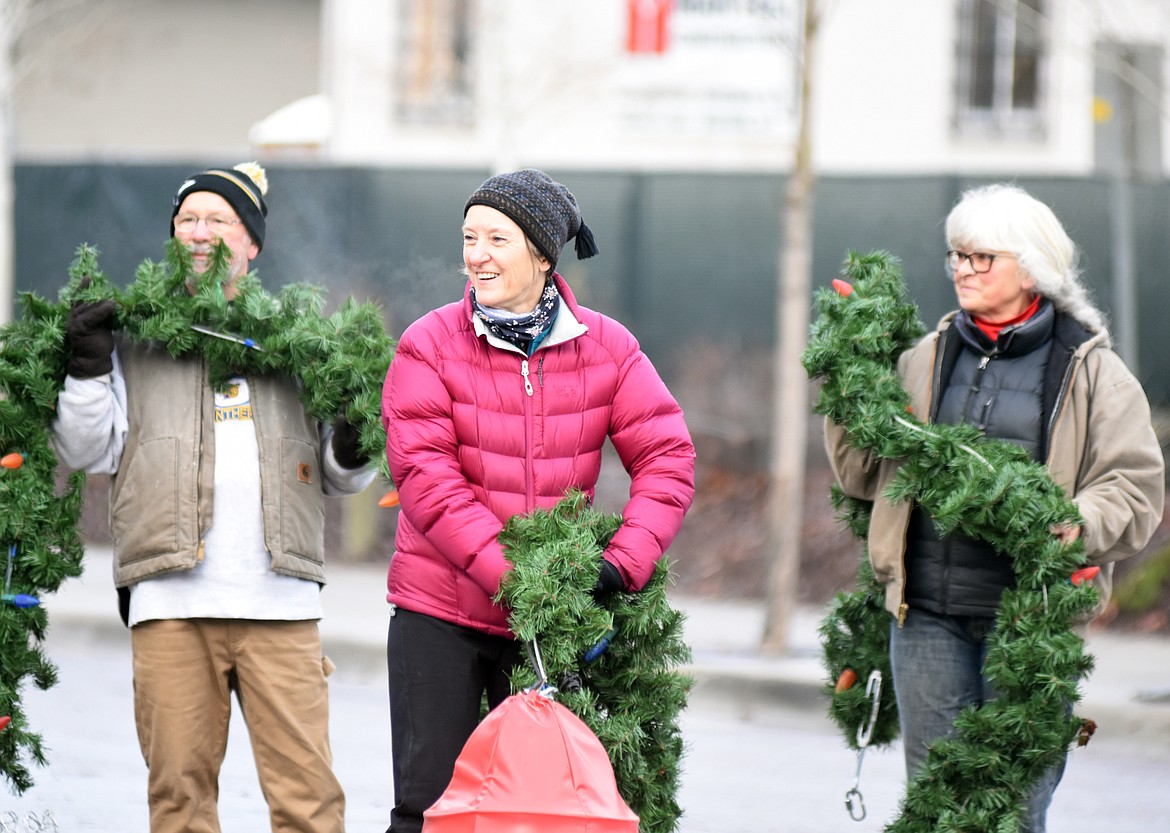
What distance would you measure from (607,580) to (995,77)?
1674 cm

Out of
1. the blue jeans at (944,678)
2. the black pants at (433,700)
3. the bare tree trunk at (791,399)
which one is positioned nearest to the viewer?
the black pants at (433,700)

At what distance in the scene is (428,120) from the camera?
63.8ft

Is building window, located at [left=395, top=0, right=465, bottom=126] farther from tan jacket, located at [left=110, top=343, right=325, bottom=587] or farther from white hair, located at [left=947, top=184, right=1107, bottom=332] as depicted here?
white hair, located at [left=947, top=184, right=1107, bottom=332]

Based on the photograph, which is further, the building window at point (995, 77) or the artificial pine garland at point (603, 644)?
the building window at point (995, 77)

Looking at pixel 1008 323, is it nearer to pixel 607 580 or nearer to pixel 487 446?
pixel 607 580

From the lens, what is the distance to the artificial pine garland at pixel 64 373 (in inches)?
179

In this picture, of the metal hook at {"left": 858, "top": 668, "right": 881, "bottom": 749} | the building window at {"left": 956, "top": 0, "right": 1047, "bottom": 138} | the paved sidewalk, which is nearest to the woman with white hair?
the metal hook at {"left": 858, "top": 668, "right": 881, "bottom": 749}

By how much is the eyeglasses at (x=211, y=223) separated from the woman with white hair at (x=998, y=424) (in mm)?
2031

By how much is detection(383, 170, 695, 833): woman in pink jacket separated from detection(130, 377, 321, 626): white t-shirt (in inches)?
19.9

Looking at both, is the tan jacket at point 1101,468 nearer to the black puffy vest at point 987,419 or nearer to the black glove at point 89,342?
the black puffy vest at point 987,419

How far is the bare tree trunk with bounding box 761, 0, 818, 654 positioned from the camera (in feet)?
31.7

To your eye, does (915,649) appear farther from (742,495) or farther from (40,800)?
(742,495)

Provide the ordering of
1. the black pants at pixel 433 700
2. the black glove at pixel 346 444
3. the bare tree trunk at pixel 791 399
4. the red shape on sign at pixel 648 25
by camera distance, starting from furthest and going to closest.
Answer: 1. the red shape on sign at pixel 648 25
2. the bare tree trunk at pixel 791 399
3. the black glove at pixel 346 444
4. the black pants at pixel 433 700

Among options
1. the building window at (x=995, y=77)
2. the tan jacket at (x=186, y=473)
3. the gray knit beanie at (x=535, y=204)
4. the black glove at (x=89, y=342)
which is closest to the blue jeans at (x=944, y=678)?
the gray knit beanie at (x=535, y=204)
